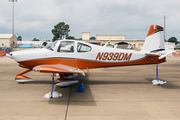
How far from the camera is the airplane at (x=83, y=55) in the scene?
557 cm

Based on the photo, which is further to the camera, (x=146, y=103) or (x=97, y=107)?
(x=146, y=103)

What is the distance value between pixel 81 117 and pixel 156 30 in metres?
5.21

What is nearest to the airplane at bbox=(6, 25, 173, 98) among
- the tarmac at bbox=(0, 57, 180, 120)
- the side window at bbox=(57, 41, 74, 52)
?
the side window at bbox=(57, 41, 74, 52)

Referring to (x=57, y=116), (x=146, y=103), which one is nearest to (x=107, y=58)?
(x=146, y=103)

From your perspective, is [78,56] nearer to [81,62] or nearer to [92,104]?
[81,62]

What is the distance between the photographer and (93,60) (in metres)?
6.08

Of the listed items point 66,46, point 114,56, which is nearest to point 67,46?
point 66,46

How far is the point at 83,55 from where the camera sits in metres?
5.92

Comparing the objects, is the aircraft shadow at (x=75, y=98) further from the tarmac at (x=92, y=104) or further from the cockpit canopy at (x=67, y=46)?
the cockpit canopy at (x=67, y=46)

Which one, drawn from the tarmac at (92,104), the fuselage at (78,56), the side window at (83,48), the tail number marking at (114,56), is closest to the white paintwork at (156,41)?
the fuselage at (78,56)

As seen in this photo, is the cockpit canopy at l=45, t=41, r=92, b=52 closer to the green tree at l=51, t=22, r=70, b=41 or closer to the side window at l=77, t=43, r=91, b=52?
the side window at l=77, t=43, r=91, b=52

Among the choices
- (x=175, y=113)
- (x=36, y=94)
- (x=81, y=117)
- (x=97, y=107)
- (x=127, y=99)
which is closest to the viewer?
(x=81, y=117)

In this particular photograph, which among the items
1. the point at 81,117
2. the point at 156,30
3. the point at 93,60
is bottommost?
the point at 81,117

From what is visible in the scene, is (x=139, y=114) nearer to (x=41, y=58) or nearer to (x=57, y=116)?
(x=57, y=116)
